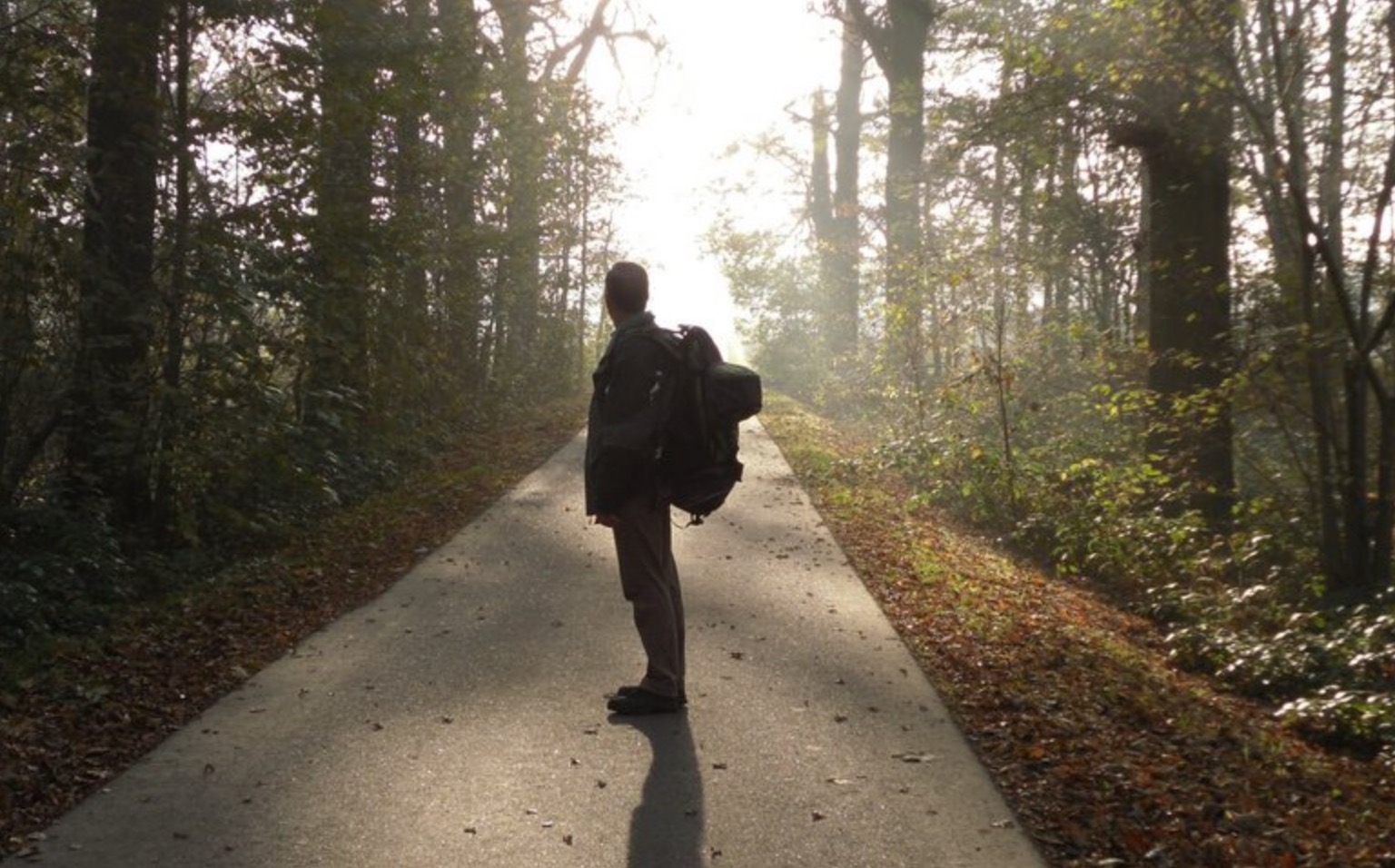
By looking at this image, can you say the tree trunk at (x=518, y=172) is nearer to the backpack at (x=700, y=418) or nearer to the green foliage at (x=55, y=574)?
the green foliage at (x=55, y=574)

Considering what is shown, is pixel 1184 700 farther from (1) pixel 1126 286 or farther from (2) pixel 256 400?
(1) pixel 1126 286

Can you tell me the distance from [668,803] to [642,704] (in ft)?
4.07

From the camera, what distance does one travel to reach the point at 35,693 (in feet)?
21.2

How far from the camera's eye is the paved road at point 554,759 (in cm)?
467

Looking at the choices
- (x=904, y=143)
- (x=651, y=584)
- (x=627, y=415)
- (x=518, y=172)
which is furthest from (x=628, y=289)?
(x=904, y=143)

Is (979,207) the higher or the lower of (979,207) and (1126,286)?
the higher

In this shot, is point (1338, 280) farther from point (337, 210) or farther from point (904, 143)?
point (904, 143)

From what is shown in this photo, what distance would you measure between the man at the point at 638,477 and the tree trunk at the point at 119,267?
438 centimetres

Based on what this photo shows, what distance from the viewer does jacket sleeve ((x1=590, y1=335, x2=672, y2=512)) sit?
610 cm

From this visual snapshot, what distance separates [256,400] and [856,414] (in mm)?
25081

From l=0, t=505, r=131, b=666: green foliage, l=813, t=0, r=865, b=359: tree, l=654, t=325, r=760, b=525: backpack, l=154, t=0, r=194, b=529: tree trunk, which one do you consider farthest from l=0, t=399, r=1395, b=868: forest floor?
l=813, t=0, r=865, b=359: tree

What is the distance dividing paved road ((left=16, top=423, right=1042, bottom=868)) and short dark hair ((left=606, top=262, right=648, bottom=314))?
6.58ft

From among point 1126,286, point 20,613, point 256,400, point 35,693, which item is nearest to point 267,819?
point 35,693

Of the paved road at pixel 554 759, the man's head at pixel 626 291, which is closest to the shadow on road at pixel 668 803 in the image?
the paved road at pixel 554 759
